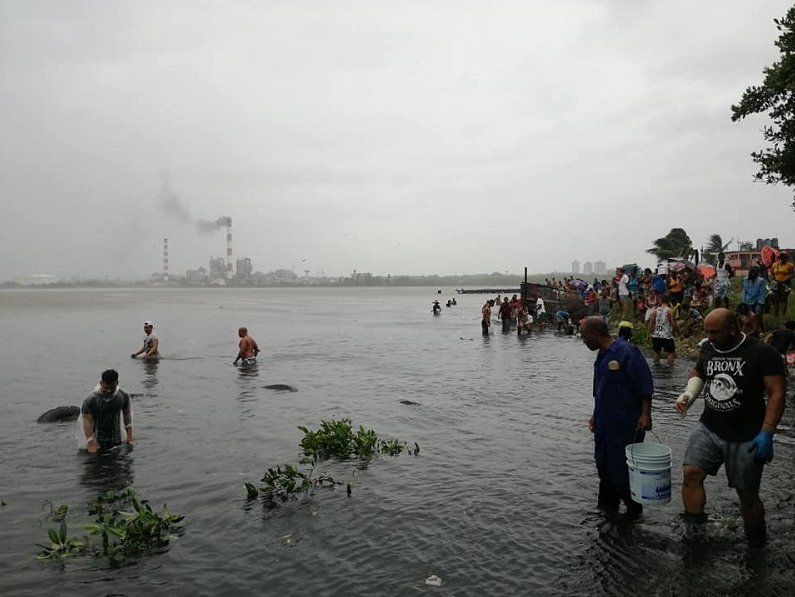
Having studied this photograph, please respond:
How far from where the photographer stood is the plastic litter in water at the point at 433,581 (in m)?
5.19

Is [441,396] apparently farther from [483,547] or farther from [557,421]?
[483,547]

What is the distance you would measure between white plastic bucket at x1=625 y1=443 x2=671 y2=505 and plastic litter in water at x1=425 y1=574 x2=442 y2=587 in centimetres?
225

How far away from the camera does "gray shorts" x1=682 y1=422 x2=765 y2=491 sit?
5.05 metres

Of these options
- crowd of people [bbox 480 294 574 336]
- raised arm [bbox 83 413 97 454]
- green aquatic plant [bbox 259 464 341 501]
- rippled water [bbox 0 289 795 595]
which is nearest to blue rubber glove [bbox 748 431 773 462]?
rippled water [bbox 0 289 795 595]

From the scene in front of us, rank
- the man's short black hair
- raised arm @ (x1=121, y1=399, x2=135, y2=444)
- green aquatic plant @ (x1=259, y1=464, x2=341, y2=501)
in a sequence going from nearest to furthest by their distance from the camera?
green aquatic plant @ (x1=259, y1=464, x2=341, y2=501)
the man's short black hair
raised arm @ (x1=121, y1=399, x2=135, y2=444)

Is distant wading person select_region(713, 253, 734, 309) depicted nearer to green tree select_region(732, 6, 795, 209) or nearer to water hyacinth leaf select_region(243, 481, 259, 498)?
green tree select_region(732, 6, 795, 209)

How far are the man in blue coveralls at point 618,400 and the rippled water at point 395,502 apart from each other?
70 centimetres

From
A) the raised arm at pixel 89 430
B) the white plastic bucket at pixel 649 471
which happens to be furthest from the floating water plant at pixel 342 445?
the white plastic bucket at pixel 649 471

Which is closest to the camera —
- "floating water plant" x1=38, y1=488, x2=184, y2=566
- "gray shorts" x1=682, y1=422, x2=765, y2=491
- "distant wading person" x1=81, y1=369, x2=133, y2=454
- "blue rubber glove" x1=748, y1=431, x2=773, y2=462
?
"blue rubber glove" x1=748, y1=431, x2=773, y2=462

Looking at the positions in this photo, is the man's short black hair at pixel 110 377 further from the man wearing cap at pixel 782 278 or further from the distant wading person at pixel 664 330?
the man wearing cap at pixel 782 278

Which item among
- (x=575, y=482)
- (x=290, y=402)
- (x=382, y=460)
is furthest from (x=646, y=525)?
(x=290, y=402)

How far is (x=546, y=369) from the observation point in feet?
61.8

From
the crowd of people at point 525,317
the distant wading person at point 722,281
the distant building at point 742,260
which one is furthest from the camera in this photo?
the distant building at point 742,260

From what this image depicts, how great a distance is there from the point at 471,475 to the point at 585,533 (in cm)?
239
